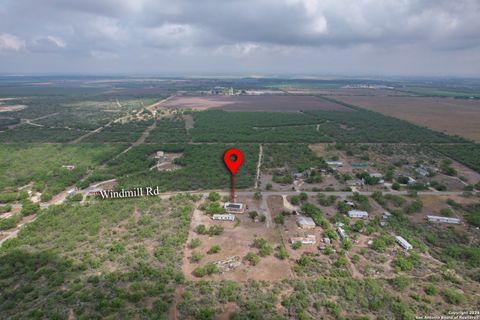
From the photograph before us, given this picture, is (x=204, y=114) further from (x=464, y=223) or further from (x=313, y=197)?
(x=464, y=223)

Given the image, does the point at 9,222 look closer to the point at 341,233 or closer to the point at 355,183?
the point at 341,233

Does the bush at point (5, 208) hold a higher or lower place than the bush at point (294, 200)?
lower

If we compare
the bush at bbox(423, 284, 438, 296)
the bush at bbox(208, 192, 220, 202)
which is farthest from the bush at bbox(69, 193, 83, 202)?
the bush at bbox(423, 284, 438, 296)

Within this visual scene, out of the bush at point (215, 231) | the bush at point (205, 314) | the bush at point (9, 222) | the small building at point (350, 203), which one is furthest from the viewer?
the small building at point (350, 203)

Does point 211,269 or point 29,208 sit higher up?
point 29,208

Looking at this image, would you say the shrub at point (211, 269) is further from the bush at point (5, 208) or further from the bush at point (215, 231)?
the bush at point (5, 208)

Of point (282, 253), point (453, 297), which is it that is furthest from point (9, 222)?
point (453, 297)

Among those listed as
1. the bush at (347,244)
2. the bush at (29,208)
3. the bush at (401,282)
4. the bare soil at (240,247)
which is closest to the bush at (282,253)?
the bare soil at (240,247)

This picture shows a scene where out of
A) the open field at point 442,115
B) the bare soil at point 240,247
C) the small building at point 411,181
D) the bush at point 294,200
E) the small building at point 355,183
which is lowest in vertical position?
the bare soil at point 240,247

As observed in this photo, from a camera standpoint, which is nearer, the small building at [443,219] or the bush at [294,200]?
the small building at [443,219]
